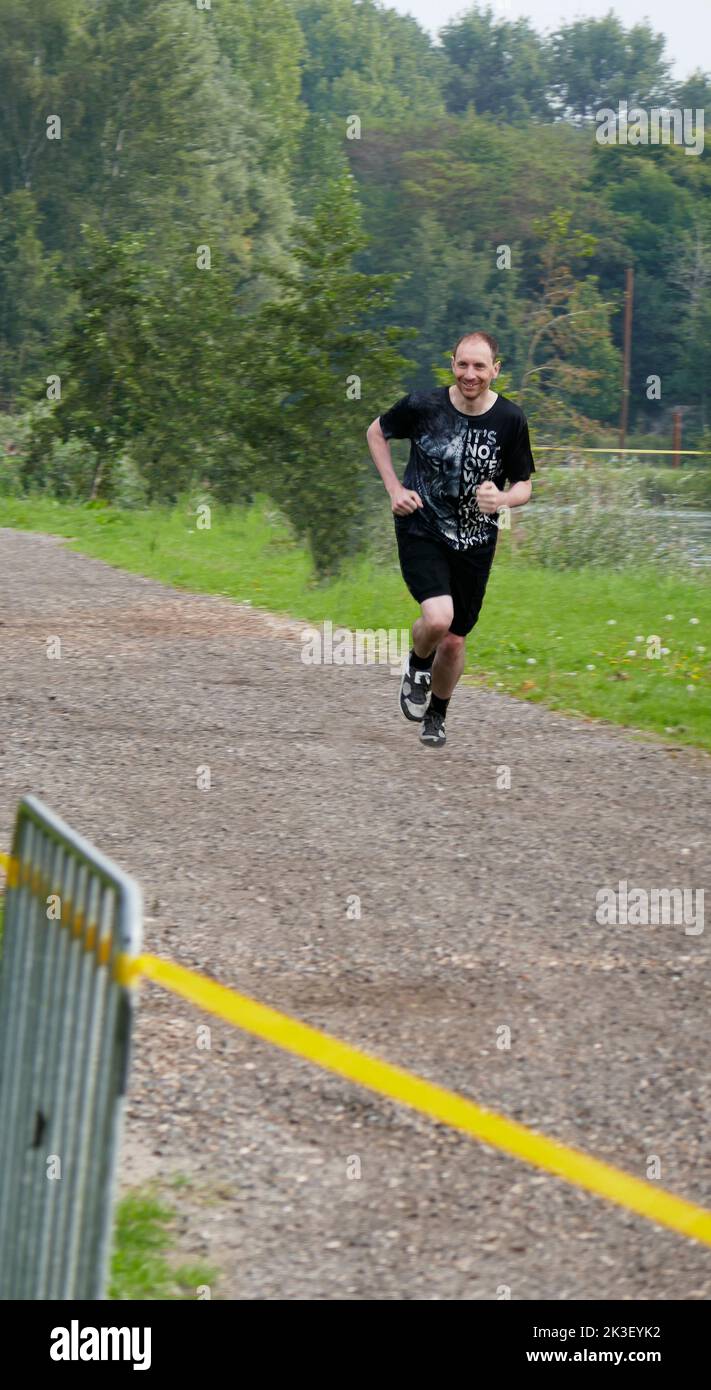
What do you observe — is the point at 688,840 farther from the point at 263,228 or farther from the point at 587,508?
the point at 263,228

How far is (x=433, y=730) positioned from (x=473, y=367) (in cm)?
198

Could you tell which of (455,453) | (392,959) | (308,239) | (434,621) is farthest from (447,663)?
(308,239)

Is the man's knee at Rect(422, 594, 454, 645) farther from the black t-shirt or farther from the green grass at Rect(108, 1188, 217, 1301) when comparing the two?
the green grass at Rect(108, 1188, 217, 1301)

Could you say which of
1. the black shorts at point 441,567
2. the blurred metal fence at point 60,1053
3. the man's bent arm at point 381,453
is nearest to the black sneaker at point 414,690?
the black shorts at point 441,567

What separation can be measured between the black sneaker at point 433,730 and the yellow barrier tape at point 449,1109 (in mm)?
4117

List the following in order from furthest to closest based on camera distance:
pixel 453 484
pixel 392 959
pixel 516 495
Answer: pixel 453 484 < pixel 516 495 < pixel 392 959

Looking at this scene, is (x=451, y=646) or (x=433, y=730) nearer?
A: (x=451, y=646)

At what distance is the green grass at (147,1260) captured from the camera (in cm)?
338

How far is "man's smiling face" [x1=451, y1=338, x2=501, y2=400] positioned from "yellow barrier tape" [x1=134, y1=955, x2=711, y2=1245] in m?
3.74

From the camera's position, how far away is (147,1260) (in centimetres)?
352

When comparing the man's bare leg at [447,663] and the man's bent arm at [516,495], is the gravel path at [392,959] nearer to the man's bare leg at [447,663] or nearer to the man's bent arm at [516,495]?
the man's bare leg at [447,663]

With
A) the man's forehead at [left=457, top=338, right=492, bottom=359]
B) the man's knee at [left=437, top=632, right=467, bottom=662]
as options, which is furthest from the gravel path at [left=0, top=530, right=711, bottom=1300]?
the man's forehead at [left=457, top=338, right=492, bottom=359]

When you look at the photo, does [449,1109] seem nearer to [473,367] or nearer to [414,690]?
[473,367]
